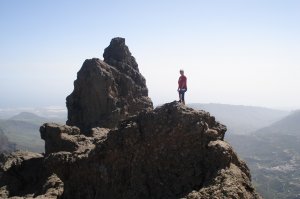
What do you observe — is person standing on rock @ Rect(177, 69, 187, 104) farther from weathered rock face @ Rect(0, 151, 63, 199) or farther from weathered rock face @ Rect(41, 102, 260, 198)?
weathered rock face @ Rect(0, 151, 63, 199)

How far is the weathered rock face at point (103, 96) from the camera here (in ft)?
192

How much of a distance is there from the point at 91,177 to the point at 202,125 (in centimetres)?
882

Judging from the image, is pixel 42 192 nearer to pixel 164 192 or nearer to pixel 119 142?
pixel 119 142

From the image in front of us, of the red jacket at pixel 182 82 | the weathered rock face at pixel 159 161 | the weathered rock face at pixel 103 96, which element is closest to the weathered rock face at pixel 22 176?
the weathered rock face at pixel 159 161

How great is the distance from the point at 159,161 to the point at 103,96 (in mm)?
33534

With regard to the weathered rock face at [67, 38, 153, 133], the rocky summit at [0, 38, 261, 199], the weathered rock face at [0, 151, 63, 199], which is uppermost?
the weathered rock face at [67, 38, 153, 133]

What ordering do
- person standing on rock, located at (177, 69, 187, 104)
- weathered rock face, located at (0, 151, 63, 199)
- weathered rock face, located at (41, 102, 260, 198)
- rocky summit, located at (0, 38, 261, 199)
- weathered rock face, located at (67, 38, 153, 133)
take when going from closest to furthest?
1. rocky summit, located at (0, 38, 261, 199)
2. weathered rock face, located at (41, 102, 260, 198)
3. person standing on rock, located at (177, 69, 187, 104)
4. weathered rock face, located at (0, 151, 63, 199)
5. weathered rock face, located at (67, 38, 153, 133)

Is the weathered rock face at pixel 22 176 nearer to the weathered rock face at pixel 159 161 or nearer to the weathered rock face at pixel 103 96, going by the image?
the weathered rock face at pixel 159 161

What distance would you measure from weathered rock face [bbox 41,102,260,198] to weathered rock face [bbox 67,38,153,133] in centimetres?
2694

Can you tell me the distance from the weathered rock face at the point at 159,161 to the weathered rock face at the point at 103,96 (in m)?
26.9

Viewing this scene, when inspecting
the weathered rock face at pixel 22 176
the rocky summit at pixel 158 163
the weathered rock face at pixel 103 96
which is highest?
the weathered rock face at pixel 103 96

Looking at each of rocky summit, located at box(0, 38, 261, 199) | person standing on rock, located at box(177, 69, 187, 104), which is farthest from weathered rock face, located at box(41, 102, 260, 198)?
person standing on rock, located at box(177, 69, 187, 104)

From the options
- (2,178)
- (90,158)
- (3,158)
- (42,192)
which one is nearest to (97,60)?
(3,158)

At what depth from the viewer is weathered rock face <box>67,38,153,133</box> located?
192 feet
